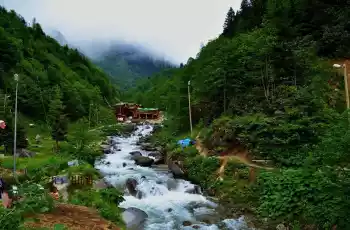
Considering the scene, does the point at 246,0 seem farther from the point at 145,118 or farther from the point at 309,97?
the point at 309,97

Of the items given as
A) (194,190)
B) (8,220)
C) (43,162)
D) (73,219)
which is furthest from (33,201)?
(43,162)

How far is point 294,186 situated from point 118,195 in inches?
336

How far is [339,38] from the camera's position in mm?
36656

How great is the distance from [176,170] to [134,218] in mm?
10897

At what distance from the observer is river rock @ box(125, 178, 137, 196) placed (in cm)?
2352

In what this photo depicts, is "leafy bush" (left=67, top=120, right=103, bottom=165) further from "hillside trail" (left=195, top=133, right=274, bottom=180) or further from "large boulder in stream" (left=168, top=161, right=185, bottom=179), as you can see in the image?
"hillside trail" (left=195, top=133, right=274, bottom=180)

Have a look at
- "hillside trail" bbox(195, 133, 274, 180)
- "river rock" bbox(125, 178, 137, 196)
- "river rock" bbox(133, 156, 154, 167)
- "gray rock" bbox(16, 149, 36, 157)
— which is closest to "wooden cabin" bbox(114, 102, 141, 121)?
"river rock" bbox(133, 156, 154, 167)

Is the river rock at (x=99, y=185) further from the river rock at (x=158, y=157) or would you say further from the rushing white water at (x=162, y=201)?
the river rock at (x=158, y=157)

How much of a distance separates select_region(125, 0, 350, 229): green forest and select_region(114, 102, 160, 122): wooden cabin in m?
37.4

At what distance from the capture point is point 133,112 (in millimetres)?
89625

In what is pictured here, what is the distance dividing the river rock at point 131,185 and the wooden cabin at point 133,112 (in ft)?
199

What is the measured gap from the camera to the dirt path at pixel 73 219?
11039 millimetres

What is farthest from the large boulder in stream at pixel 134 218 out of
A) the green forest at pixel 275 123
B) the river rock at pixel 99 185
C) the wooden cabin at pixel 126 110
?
the wooden cabin at pixel 126 110

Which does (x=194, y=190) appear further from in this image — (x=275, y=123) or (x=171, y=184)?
(x=275, y=123)
